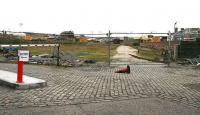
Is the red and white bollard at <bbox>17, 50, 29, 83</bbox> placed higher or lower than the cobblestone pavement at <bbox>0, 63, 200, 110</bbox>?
higher

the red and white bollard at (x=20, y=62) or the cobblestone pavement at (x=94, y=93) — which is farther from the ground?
the red and white bollard at (x=20, y=62)

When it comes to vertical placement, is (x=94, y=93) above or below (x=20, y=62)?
below

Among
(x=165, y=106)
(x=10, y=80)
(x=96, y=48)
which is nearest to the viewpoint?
(x=165, y=106)

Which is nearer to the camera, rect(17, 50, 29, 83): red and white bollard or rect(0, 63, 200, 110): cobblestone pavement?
rect(0, 63, 200, 110): cobblestone pavement

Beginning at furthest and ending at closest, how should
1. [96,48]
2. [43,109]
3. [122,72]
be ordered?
[96,48], [122,72], [43,109]

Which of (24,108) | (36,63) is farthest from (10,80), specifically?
(36,63)

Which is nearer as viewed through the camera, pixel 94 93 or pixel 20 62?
pixel 94 93

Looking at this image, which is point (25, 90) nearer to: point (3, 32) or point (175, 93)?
point (175, 93)

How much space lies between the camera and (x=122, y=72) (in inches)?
568

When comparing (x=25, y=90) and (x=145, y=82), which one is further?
(x=145, y=82)

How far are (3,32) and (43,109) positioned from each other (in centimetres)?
1418

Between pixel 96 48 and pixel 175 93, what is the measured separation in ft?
89.4

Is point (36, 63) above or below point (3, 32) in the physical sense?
below

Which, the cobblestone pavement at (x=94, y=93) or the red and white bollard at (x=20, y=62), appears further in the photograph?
the red and white bollard at (x=20, y=62)
